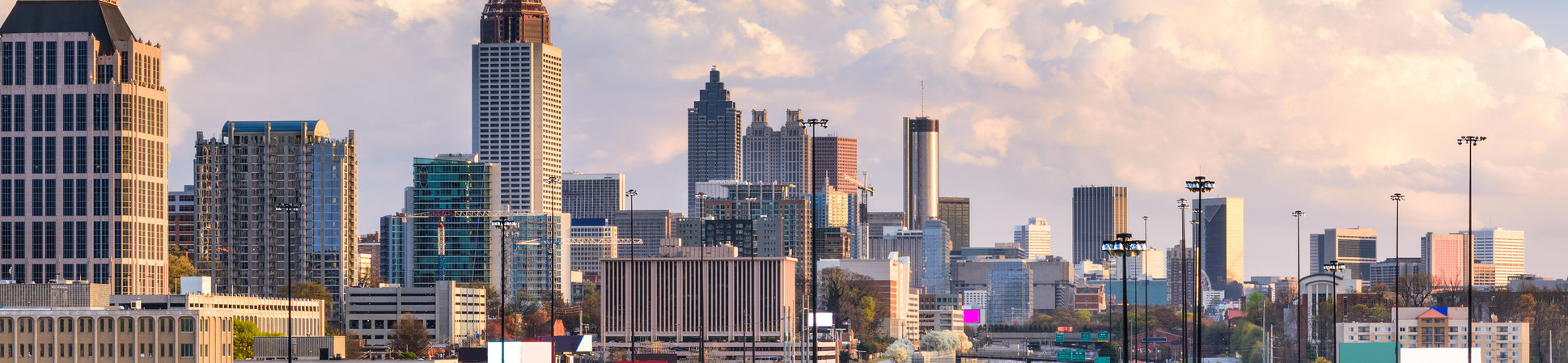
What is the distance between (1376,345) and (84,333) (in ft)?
351

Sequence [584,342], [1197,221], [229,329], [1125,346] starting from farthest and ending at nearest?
[584,342] < [229,329] < [1197,221] < [1125,346]

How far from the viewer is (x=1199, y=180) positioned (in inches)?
4013

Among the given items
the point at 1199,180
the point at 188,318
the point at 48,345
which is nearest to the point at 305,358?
the point at 188,318

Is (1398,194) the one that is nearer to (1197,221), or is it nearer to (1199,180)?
(1197,221)

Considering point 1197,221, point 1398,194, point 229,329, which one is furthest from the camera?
point 229,329

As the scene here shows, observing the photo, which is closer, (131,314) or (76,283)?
(131,314)

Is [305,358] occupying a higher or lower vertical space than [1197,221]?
lower

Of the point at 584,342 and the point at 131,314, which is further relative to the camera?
the point at 584,342

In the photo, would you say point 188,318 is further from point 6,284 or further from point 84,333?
point 6,284

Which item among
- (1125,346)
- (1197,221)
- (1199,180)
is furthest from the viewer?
(1197,221)

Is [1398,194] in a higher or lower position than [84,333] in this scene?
higher

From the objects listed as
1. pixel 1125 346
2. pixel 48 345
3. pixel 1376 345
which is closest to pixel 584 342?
pixel 48 345

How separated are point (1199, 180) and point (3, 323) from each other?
104m

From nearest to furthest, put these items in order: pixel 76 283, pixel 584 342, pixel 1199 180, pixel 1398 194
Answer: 1. pixel 1199 180
2. pixel 1398 194
3. pixel 76 283
4. pixel 584 342
